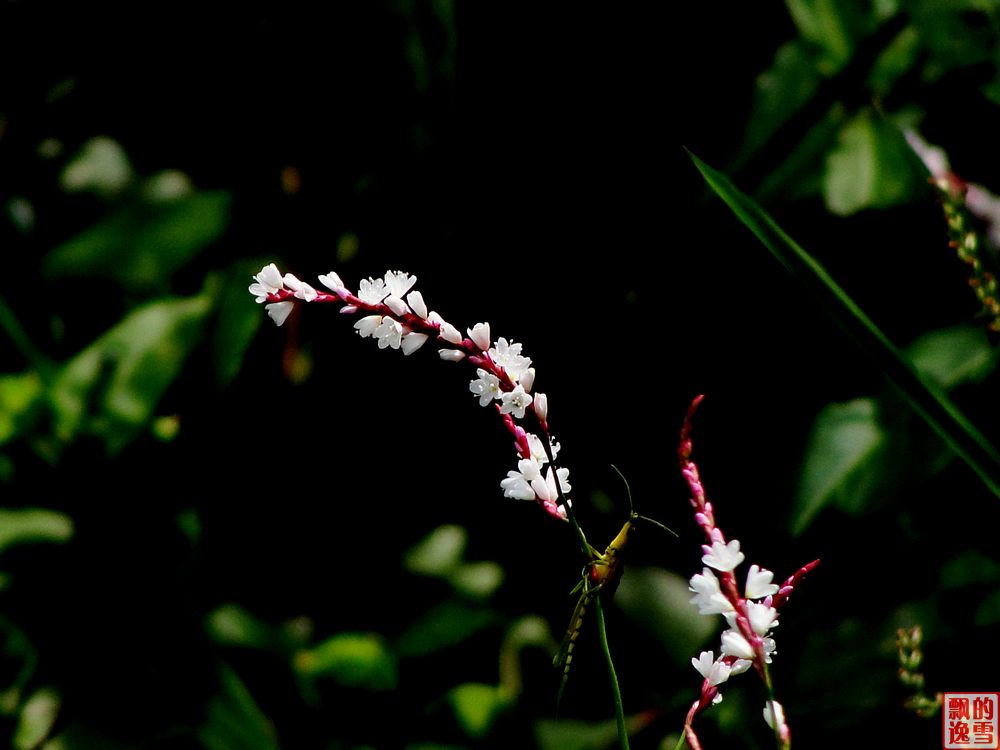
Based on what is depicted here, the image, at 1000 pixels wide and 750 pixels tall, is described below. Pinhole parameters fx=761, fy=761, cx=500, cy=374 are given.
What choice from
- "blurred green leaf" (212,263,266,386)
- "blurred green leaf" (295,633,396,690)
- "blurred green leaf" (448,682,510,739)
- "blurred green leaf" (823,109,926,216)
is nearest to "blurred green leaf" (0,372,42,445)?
"blurred green leaf" (212,263,266,386)

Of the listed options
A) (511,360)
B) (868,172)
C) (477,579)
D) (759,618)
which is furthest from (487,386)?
(868,172)

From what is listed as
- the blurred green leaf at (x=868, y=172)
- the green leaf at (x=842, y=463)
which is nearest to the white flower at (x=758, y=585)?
the green leaf at (x=842, y=463)

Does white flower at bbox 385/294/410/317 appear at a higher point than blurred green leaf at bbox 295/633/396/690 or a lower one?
higher

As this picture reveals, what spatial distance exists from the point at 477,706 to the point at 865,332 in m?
0.38

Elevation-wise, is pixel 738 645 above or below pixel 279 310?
below

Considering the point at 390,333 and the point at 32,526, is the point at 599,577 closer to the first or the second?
the point at 390,333

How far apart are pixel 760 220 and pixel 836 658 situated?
14.8 inches

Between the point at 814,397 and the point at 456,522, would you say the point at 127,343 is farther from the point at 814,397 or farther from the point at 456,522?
the point at 814,397

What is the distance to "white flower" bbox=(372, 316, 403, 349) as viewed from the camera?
28 cm

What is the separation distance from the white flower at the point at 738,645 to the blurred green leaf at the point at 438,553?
38cm

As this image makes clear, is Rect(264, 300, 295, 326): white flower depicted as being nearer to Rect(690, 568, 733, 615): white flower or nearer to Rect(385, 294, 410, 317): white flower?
Rect(385, 294, 410, 317): white flower

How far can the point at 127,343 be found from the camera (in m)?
0.58

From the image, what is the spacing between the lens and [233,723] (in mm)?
532

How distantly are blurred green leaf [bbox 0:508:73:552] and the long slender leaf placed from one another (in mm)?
533
